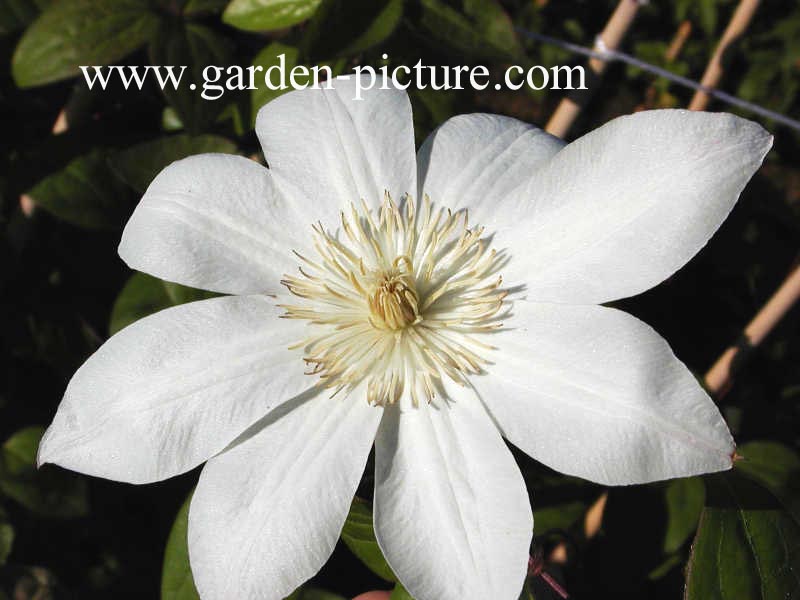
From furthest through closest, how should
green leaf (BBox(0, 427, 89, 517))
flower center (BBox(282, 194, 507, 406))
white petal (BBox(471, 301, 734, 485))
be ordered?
1. green leaf (BBox(0, 427, 89, 517))
2. flower center (BBox(282, 194, 507, 406))
3. white petal (BBox(471, 301, 734, 485))

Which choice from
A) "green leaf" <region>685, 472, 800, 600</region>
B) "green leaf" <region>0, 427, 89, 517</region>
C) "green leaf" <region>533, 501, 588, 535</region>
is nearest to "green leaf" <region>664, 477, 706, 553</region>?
"green leaf" <region>533, 501, 588, 535</region>

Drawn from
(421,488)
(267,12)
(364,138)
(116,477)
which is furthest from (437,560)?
(267,12)

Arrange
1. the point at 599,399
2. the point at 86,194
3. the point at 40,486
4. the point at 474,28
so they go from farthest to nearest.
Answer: the point at 40,486 → the point at 86,194 → the point at 474,28 → the point at 599,399

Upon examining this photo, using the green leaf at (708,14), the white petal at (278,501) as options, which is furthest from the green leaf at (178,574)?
the green leaf at (708,14)

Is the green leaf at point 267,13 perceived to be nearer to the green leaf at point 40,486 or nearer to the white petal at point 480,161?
the white petal at point 480,161

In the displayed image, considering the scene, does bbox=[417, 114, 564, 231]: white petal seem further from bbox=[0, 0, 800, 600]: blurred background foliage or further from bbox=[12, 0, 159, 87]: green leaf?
bbox=[12, 0, 159, 87]: green leaf

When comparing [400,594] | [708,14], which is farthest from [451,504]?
[708,14]

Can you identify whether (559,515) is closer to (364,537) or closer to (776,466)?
(776,466)
